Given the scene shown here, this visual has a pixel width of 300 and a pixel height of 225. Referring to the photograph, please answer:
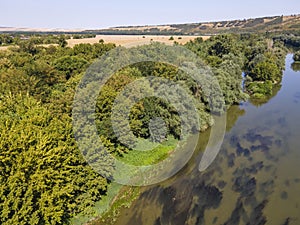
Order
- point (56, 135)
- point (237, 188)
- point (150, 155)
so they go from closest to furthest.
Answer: point (56, 135) → point (237, 188) → point (150, 155)

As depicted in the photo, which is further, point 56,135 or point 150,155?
point 150,155

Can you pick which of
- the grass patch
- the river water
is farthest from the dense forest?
the river water

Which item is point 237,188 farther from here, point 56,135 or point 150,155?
point 56,135

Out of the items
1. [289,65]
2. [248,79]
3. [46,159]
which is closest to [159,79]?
[46,159]

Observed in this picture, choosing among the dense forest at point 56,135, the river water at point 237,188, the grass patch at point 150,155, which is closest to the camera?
the dense forest at point 56,135

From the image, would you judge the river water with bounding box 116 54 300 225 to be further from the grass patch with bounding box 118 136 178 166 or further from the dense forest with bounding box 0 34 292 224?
the dense forest with bounding box 0 34 292 224

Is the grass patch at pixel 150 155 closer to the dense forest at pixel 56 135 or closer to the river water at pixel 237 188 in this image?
the dense forest at pixel 56 135

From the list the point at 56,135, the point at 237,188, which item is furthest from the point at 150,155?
the point at 56,135

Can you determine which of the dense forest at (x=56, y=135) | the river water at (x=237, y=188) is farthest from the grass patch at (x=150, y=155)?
the river water at (x=237, y=188)

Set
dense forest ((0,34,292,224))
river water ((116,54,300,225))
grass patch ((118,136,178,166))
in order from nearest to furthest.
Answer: dense forest ((0,34,292,224))
river water ((116,54,300,225))
grass patch ((118,136,178,166))
